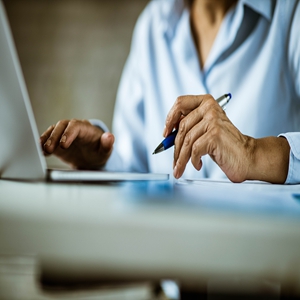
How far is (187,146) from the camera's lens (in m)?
0.39

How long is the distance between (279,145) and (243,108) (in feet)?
0.74

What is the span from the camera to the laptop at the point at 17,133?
0.27 metres

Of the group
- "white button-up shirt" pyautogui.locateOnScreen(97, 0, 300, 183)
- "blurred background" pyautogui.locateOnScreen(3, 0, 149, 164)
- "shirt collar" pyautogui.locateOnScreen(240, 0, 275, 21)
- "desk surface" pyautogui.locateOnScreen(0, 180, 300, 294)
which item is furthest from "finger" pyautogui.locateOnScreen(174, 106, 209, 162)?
"blurred background" pyautogui.locateOnScreen(3, 0, 149, 164)

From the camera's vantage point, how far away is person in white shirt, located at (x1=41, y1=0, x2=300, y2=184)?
0.39 meters

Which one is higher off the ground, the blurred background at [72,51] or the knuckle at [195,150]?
the blurred background at [72,51]

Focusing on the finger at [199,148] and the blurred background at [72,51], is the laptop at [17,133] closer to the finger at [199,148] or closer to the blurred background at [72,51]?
the finger at [199,148]

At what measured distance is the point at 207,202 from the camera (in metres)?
0.22

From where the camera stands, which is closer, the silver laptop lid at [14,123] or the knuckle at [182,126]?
the silver laptop lid at [14,123]

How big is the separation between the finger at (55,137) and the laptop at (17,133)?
0.08 metres

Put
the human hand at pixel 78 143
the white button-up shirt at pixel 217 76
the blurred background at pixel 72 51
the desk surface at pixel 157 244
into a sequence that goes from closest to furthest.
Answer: the desk surface at pixel 157 244 < the human hand at pixel 78 143 < the white button-up shirt at pixel 217 76 < the blurred background at pixel 72 51

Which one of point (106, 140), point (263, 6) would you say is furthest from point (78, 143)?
point (263, 6)

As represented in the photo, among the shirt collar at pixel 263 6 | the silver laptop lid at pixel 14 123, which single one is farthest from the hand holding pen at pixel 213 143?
the shirt collar at pixel 263 6

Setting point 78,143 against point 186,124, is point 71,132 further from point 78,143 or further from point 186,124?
point 186,124

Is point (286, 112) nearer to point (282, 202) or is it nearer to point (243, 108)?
point (243, 108)
